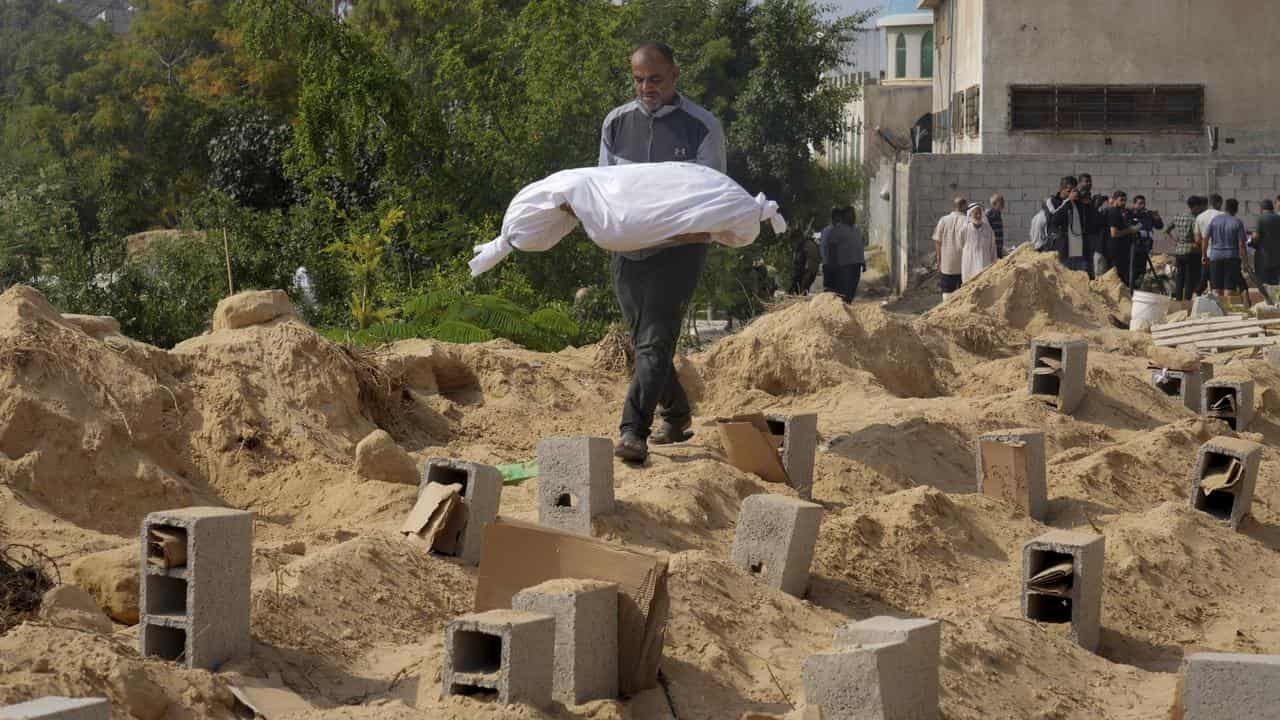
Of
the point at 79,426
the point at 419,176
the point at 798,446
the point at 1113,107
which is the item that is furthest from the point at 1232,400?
the point at 1113,107

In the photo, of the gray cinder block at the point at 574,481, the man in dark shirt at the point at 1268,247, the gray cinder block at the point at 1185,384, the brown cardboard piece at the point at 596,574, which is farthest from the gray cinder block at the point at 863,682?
the man in dark shirt at the point at 1268,247

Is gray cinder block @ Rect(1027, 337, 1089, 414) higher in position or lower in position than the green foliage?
lower

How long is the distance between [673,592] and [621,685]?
0.70m

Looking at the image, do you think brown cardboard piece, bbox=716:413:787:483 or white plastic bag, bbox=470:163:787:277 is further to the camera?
brown cardboard piece, bbox=716:413:787:483

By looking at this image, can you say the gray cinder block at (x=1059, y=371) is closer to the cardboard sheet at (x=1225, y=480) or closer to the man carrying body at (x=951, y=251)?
the cardboard sheet at (x=1225, y=480)

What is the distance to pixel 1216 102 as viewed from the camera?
25875 mm

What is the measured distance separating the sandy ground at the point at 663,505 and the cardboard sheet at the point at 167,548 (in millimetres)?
267

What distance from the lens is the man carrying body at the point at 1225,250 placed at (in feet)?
55.4

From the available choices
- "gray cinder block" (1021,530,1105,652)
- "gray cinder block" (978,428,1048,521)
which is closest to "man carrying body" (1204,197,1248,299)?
"gray cinder block" (978,428,1048,521)

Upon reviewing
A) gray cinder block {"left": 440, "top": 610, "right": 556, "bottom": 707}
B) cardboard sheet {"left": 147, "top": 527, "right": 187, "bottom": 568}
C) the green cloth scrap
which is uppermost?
cardboard sheet {"left": 147, "top": 527, "right": 187, "bottom": 568}

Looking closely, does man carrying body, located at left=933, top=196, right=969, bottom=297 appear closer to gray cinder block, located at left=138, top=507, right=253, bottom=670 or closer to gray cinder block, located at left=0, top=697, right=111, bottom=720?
gray cinder block, located at left=138, top=507, right=253, bottom=670

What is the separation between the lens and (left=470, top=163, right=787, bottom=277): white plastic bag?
21.4ft

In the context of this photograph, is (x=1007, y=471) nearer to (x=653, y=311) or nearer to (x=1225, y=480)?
(x=1225, y=480)

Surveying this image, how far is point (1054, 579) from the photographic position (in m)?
5.61
